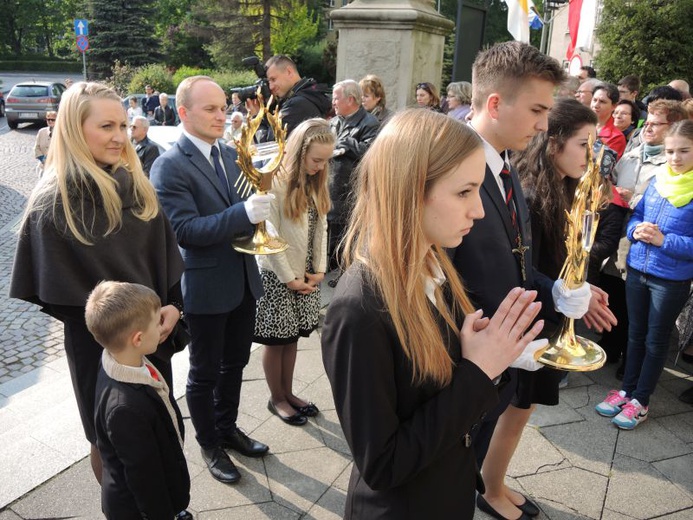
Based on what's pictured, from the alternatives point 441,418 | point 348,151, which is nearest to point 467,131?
point 441,418

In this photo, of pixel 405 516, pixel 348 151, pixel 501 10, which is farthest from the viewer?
pixel 501 10

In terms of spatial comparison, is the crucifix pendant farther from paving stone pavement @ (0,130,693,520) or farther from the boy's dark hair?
the boy's dark hair

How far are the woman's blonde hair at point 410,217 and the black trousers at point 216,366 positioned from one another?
67.3 inches

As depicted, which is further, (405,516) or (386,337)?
(405,516)

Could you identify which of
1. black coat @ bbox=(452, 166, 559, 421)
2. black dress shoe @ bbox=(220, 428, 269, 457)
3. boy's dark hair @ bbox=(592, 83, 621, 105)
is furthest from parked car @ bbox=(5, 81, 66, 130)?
black coat @ bbox=(452, 166, 559, 421)

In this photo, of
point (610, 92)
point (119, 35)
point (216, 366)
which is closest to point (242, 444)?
point (216, 366)

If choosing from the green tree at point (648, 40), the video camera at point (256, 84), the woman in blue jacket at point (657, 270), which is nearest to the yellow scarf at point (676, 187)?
the woman in blue jacket at point (657, 270)

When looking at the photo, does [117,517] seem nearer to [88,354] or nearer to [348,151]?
[88,354]

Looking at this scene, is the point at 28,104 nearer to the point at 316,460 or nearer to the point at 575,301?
the point at 316,460

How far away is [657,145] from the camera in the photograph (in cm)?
429

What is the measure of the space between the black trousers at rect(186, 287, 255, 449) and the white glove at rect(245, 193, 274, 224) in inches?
19.3

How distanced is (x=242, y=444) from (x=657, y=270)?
2.78 m

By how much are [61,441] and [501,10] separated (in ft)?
203

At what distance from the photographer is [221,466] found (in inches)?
120
